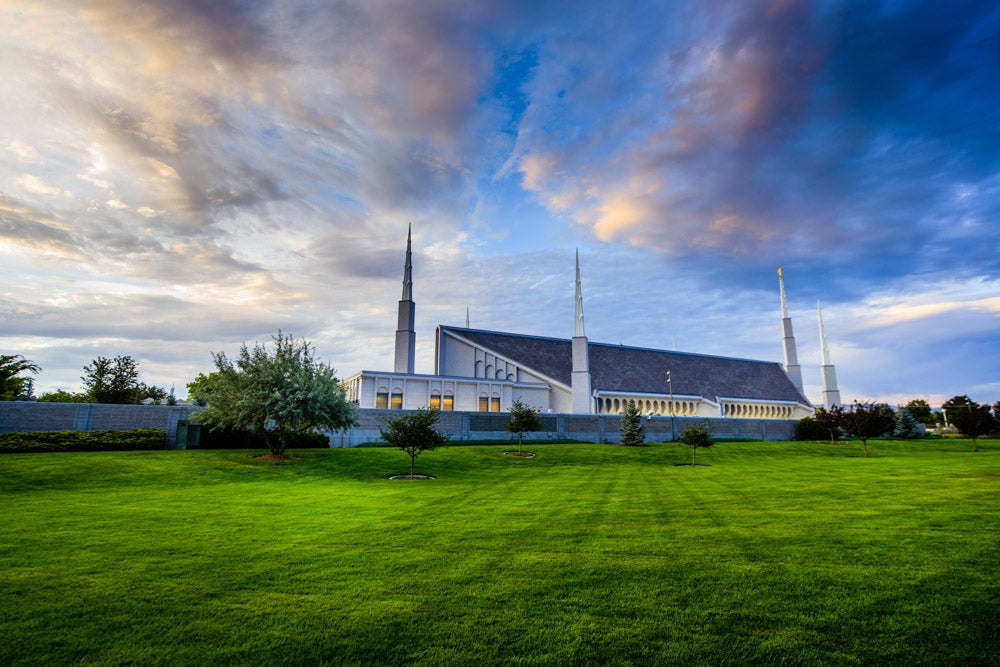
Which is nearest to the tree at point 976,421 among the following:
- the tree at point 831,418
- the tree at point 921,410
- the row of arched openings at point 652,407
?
the tree at point 831,418

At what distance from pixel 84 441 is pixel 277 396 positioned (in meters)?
11.4

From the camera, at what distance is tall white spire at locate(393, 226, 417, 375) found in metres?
55.7

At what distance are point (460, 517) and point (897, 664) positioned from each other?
28.9ft

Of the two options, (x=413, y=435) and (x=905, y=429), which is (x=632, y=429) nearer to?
(x=413, y=435)

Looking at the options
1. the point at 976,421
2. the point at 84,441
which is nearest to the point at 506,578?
the point at 84,441

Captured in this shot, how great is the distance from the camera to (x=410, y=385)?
162 ft

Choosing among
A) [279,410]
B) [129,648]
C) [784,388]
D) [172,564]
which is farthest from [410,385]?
[784,388]

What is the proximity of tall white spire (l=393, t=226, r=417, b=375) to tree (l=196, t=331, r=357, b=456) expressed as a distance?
27.7m

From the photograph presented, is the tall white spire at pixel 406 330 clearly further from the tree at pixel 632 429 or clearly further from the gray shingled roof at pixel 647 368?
the tree at pixel 632 429

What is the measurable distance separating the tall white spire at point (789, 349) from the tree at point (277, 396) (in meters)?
78.8

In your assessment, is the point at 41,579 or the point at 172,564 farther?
the point at 172,564

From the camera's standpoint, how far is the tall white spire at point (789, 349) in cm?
8344

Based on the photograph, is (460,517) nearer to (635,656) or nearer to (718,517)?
(718,517)

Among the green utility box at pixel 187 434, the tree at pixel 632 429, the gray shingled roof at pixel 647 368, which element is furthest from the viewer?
the gray shingled roof at pixel 647 368
